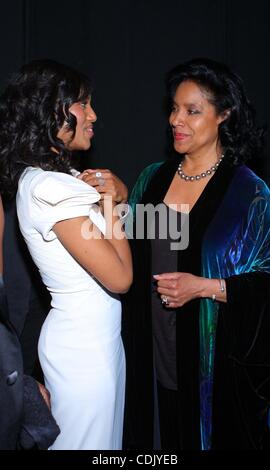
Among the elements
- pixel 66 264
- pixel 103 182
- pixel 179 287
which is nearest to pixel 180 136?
pixel 103 182

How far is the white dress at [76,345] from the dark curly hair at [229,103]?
24.4 inches

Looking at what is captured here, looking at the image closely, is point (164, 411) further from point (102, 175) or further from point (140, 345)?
point (102, 175)

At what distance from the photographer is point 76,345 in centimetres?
148

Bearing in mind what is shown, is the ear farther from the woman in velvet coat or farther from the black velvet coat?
the black velvet coat

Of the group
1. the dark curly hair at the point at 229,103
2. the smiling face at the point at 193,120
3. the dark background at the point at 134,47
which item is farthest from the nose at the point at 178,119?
the dark background at the point at 134,47

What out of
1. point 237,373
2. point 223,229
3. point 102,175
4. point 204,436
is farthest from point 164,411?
point 102,175

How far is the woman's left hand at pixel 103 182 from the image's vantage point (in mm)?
1562

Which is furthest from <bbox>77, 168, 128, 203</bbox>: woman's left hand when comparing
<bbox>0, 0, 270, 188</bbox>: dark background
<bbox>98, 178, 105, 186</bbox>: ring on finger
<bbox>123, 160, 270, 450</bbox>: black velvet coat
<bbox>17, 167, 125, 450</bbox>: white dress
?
<bbox>0, 0, 270, 188</bbox>: dark background

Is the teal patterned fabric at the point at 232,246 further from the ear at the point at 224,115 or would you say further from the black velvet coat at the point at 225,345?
the ear at the point at 224,115

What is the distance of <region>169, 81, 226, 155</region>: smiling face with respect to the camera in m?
1.83

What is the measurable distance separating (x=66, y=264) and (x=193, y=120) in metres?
0.70

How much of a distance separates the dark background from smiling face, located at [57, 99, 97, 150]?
91 centimetres

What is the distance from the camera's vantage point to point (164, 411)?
194 cm
